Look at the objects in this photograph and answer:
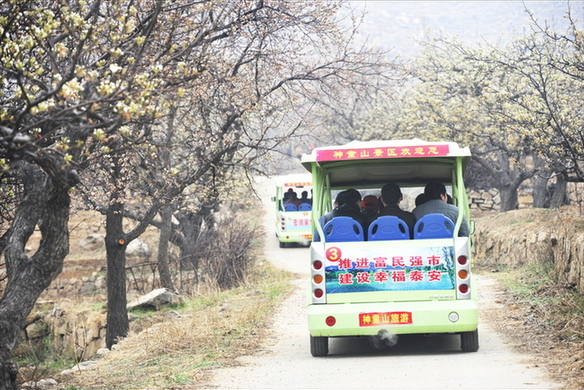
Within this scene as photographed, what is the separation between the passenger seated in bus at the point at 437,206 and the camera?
1023 centimetres

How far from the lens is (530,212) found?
24.8 m

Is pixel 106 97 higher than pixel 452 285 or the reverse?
higher

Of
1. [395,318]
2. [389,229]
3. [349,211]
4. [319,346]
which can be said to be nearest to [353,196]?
[349,211]

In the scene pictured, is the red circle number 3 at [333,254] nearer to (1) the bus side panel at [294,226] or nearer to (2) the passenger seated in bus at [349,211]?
(2) the passenger seated in bus at [349,211]

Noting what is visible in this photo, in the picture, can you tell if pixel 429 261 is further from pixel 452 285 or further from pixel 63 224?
pixel 63 224

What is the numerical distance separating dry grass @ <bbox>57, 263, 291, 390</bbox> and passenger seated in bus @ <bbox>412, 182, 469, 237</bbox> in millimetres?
3039

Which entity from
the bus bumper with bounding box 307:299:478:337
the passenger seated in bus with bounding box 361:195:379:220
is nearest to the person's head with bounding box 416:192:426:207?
the passenger seated in bus with bounding box 361:195:379:220

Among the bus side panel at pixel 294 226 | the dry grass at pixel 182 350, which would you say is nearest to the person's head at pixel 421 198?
the dry grass at pixel 182 350

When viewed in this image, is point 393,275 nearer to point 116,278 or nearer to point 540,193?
point 116,278

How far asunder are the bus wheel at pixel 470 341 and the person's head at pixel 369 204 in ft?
7.20

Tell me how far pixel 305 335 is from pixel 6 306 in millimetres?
5545

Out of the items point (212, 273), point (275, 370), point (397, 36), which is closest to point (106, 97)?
point (275, 370)

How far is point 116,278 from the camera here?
16375 mm

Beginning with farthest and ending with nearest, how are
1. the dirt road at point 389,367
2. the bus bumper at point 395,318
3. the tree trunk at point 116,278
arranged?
the tree trunk at point 116,278 < the bus bumper at point 395,318 < the dirt road at point 389,367
